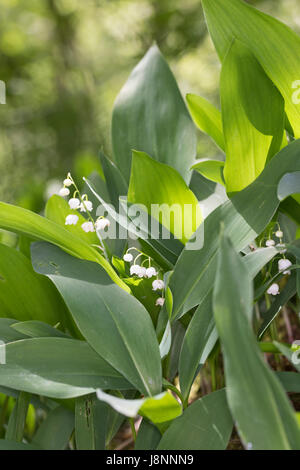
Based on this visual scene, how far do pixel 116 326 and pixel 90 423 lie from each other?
14cm

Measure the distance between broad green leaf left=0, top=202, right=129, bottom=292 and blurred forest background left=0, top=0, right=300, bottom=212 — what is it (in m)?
1.82

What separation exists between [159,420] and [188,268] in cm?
18

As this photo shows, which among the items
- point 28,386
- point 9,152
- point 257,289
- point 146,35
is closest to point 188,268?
point 257,289

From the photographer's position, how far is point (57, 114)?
317 centimetres

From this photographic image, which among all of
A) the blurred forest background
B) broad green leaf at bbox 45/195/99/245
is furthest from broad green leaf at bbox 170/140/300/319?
the blurred forest background

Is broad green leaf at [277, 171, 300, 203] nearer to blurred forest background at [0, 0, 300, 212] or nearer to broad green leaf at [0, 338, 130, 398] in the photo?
broad green leaf at [0, 338, 130, 398]

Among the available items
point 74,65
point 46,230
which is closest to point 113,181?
point 46,230

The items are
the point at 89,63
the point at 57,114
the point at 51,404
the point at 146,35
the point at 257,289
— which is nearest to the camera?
the point at 257,289

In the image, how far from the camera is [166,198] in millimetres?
678

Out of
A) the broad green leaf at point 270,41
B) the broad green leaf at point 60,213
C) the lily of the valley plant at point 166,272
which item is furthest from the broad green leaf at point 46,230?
the broad green leaf at point 270,41

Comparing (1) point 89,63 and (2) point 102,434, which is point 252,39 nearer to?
(2) point 102,434

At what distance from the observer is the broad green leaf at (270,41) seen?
637 millimetres

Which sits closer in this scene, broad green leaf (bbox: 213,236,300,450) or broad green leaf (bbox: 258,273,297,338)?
broad green leaf (bbox: 213,236,300,450)

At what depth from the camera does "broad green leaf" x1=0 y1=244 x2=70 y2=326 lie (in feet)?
2.35
